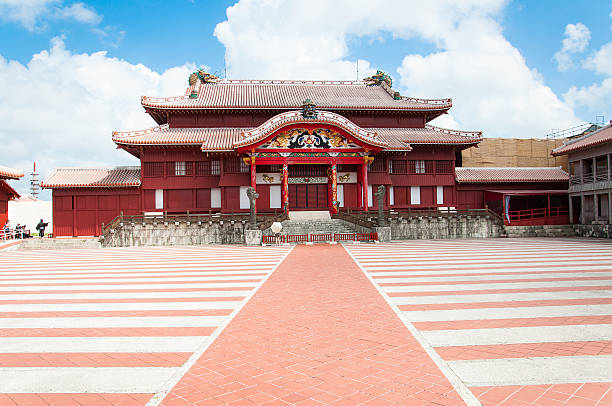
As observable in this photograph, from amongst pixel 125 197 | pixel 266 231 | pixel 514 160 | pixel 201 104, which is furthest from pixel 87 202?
pixel 514 160

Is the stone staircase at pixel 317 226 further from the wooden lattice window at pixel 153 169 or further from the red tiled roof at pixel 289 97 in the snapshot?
the wooden lattice window at pixel 153 169

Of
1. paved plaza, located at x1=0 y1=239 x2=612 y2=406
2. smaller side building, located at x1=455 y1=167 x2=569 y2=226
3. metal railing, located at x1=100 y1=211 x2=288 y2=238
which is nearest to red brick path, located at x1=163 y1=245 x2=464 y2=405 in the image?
paved plaza, located at x1=0 y1=239 x2=612 y2=406

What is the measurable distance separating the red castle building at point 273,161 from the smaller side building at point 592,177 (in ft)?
11.2

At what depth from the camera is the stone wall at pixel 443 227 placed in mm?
27422

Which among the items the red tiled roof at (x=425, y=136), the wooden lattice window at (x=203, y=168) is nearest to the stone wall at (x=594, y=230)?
the red tiled roof at (x=425, y=136)

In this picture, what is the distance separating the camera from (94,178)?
98.0 feet

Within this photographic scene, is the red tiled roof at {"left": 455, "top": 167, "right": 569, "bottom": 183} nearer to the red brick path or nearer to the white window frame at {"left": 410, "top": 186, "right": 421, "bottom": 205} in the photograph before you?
the white window frame at {"left": 410, "top": 186, "right": 421, "bottom": 205}

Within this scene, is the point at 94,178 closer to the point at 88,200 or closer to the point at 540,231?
the point at 88,200

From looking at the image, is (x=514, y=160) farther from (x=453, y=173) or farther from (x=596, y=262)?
(x=596, y=262)

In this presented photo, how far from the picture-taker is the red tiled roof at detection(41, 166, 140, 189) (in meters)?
28.8

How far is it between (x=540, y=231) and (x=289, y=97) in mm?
21983

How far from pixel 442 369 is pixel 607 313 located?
4271 millimetres

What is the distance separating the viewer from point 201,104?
31734 millimetres

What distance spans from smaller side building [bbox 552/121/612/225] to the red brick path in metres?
26.2
